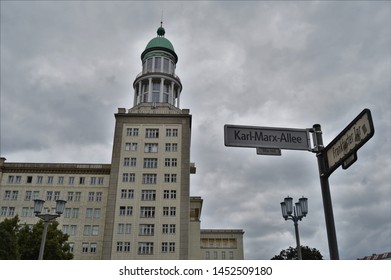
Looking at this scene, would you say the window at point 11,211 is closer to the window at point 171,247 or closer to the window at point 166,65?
the window at point 171,247

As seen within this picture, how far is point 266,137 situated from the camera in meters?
5.98

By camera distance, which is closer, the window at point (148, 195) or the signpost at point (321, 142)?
the signpost at point (321, 142)

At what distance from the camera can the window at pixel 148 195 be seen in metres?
54.3

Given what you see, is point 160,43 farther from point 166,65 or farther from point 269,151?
point 269,151

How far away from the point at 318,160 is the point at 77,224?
54764 millimetres

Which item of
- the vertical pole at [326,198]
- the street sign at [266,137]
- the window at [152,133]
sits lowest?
the vertical pole at [326,198]

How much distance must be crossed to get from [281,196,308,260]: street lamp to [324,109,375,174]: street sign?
1216 cm

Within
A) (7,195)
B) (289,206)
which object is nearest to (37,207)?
(289,206)

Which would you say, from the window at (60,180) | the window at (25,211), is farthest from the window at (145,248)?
the window at (25,211)

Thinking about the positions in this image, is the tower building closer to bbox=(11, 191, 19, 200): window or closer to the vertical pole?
bbox=(11, 191, 19, 200): window

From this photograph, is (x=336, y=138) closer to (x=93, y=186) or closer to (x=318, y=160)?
(x=318, y=160)

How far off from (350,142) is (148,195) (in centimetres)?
5107

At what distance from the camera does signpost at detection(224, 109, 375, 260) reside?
4912 mm

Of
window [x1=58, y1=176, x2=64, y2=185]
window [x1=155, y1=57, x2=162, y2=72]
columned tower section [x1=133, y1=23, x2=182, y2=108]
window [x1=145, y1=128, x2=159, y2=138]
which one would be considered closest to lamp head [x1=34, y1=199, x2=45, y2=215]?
window [x1=145, y1=128, x2=159, y2=138]
